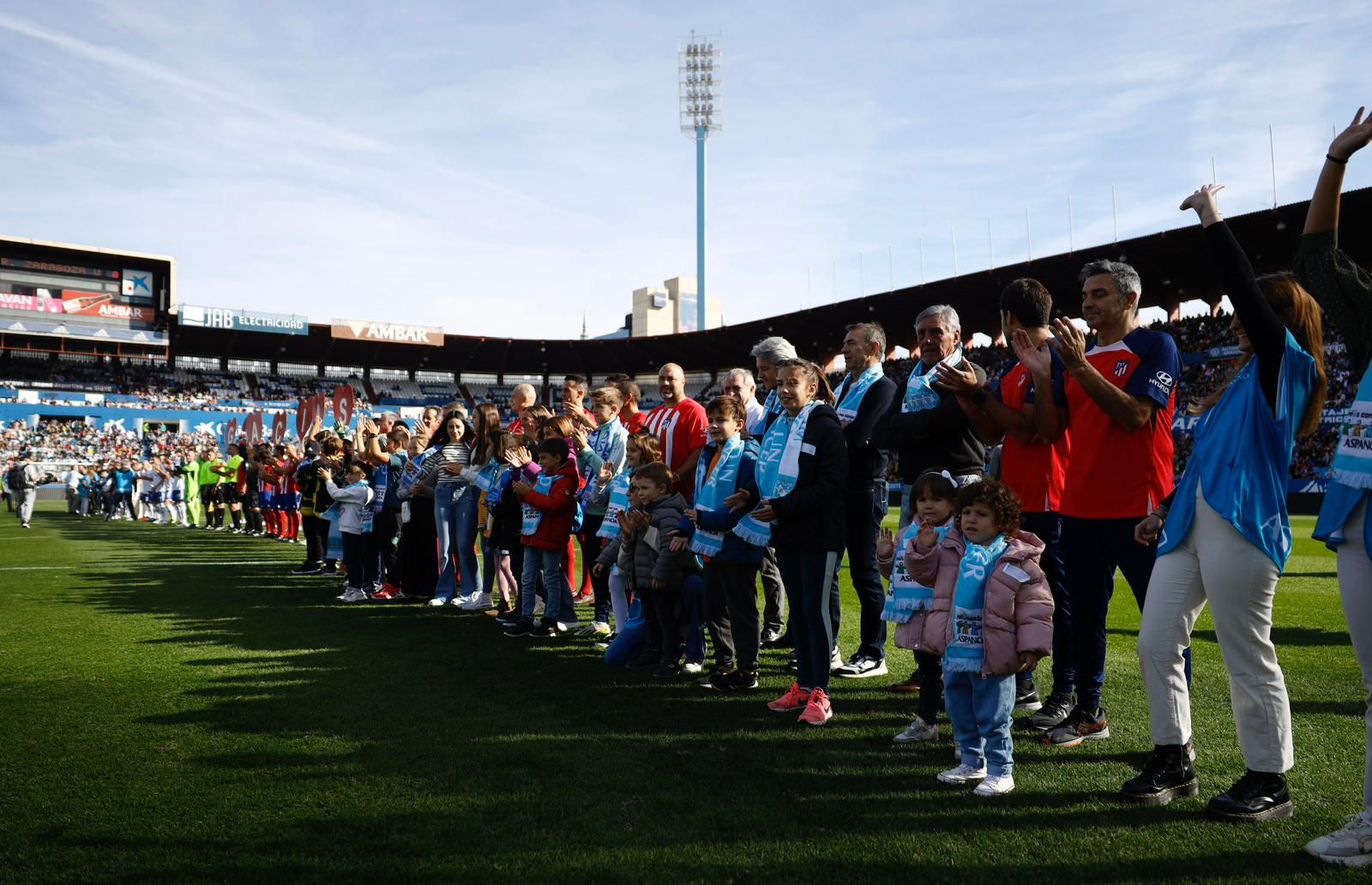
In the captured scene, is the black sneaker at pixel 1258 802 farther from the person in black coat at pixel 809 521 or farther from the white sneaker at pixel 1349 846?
the person in black coat at pixel 809 521

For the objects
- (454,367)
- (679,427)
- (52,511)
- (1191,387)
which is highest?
(454,367)

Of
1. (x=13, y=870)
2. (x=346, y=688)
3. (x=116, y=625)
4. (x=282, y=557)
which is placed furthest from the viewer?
(x=282, y=557)

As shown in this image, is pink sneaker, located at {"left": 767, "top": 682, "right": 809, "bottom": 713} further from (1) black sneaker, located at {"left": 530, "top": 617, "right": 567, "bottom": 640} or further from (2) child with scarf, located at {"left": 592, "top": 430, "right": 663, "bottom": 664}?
(1) black sneaker, located at {"left": 530, "top": 617, "right": 567, "bottom": 640}

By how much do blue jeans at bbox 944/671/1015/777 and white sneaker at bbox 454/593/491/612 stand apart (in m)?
5.48

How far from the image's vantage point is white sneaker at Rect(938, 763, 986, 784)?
3578 mm

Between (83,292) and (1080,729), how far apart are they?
6024 cm

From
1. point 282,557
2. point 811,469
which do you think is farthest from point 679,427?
point 282,557

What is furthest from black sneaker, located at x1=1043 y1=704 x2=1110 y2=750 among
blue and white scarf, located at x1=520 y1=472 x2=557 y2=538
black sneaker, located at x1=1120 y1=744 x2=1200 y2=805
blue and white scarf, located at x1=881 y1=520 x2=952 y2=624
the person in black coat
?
blue and white scarf, located at x1=520 y1=472 x2=557 y2=538

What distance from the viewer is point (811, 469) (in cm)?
469

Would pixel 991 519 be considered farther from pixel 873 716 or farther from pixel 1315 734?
pixel 1315 734

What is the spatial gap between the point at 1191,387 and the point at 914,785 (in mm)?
33829

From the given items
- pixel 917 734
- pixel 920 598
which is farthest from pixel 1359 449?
pixel 917 734

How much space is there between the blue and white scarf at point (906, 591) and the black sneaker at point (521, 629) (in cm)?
354

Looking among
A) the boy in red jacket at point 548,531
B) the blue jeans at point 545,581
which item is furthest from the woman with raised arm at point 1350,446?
the blue jeans at point 545,581
